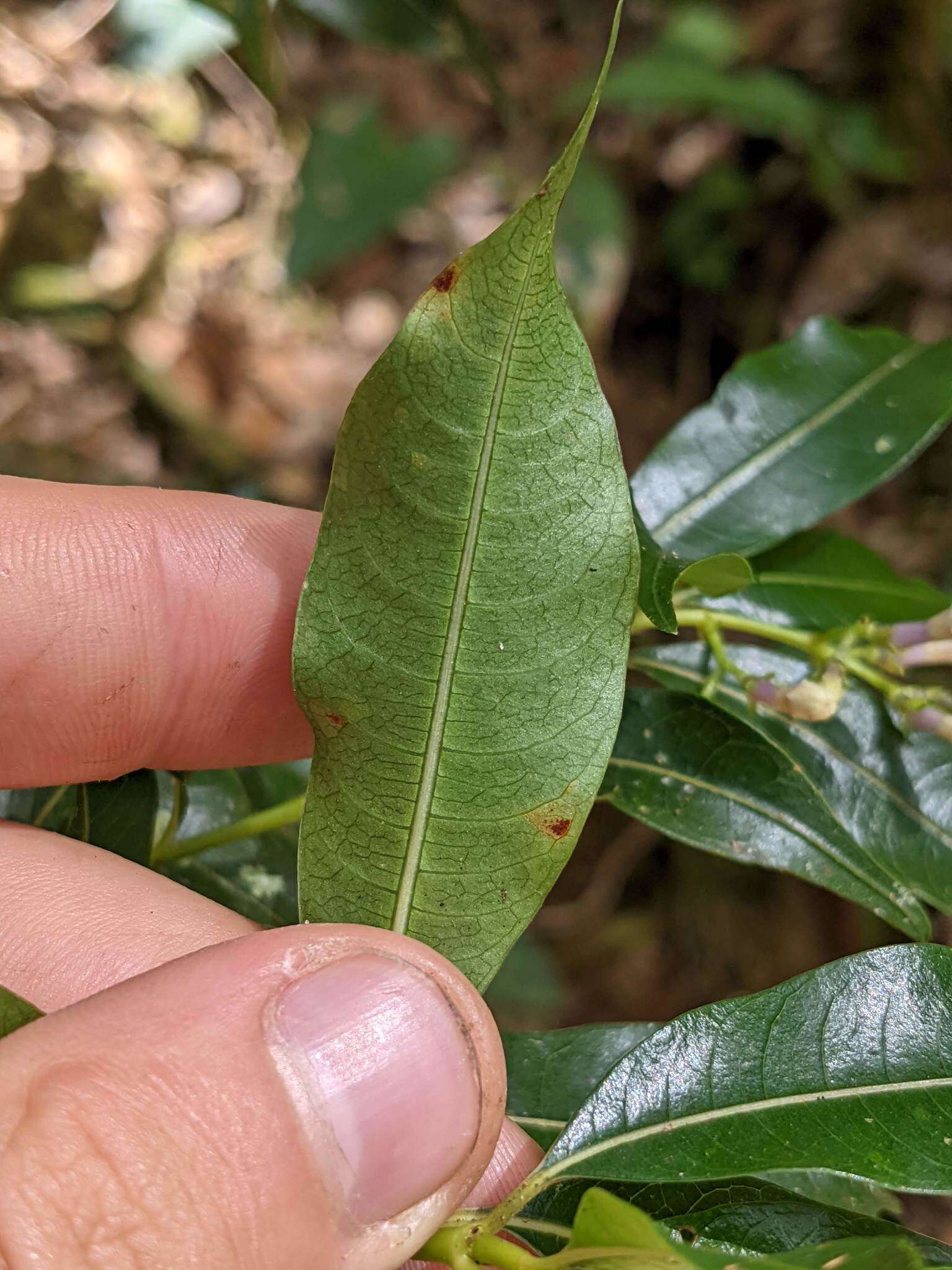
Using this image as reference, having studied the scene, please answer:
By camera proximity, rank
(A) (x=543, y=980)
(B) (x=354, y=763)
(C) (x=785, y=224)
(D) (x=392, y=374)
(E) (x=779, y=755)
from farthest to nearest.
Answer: (C) (x=785, y=224) → (A) (x=543, y=980) → (E) (x=779, y=755) → (B) (x=354, y=763) → (D) (x=392, y=374)

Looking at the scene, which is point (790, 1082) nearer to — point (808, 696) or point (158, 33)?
point (808, 696)

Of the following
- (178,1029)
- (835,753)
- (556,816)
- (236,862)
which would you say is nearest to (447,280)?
(556,816)

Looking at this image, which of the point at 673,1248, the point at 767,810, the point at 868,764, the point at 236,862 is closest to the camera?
the point at 673,1248

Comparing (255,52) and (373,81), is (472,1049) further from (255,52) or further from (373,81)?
(373,81)

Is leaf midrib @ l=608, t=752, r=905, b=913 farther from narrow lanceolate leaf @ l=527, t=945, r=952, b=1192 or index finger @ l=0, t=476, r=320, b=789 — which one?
index finger @ l=0, t=476, r=320, b=789

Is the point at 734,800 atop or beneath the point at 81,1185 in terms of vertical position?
atop

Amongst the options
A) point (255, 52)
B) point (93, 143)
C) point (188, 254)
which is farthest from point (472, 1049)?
point (93, 143)

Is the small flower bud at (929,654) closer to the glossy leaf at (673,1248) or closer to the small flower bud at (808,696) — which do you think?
the small flower bud at (808,696)
